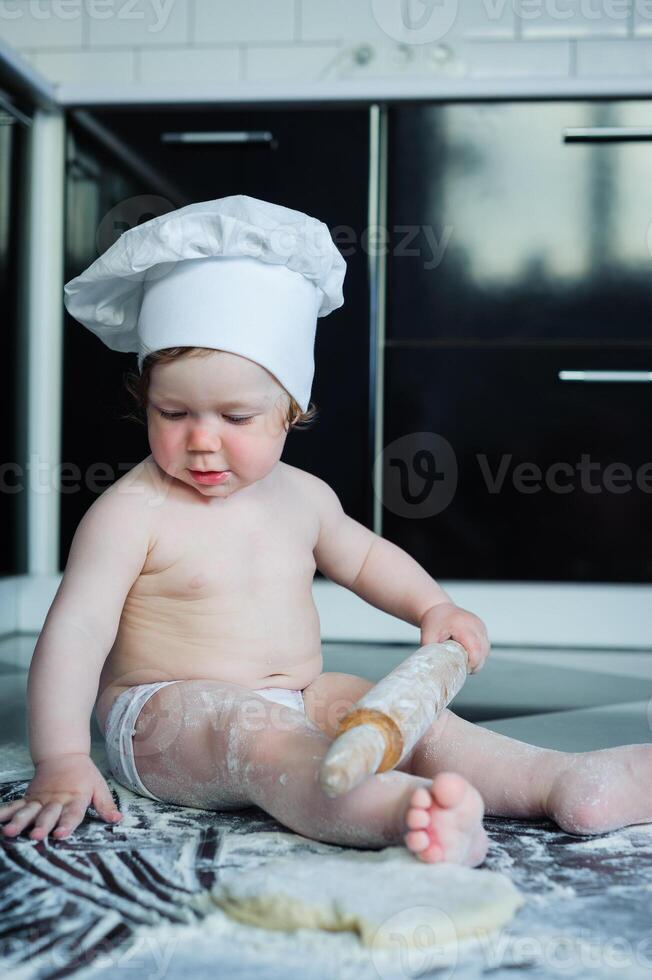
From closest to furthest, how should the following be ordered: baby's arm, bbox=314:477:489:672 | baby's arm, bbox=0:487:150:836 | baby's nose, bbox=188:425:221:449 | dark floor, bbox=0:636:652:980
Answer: dark floor, bbox=0:636:652:980 < baby's arm, bbox=0:487:150:836 < baby's nose, bbox=188:425:221:449 < baby's arm, bbox=314:477:489:672

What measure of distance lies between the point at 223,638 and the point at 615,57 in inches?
70.4

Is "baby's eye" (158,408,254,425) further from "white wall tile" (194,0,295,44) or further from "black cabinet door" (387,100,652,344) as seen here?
"white wall tile" (194,0,295,44)

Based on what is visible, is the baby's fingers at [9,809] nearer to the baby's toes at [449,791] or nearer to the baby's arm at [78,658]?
the baby's arm at [78,658]

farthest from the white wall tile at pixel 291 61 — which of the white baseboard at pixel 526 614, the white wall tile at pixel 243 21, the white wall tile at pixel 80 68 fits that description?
the white baseboard at pixel 526 614

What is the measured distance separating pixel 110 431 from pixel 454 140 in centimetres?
77

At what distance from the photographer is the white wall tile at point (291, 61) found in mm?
2207

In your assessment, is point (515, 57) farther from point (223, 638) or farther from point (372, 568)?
point (223, 638)

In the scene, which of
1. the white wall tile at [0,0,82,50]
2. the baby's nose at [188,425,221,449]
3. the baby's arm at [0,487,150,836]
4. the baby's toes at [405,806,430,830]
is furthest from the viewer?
the white wall tile at [0,0,82,50]

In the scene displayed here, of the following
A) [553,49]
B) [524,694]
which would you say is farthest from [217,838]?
[553,49]

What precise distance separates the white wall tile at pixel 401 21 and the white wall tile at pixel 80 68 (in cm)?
43

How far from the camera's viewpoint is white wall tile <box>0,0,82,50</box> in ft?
7.40

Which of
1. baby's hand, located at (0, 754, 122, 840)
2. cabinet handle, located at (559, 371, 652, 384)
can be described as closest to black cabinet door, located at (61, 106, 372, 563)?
cabinet handle, located at (559, 371, 652, 384)

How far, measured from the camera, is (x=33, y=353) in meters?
1.85

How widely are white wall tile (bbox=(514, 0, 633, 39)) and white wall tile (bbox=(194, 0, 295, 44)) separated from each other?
1.62 ft
